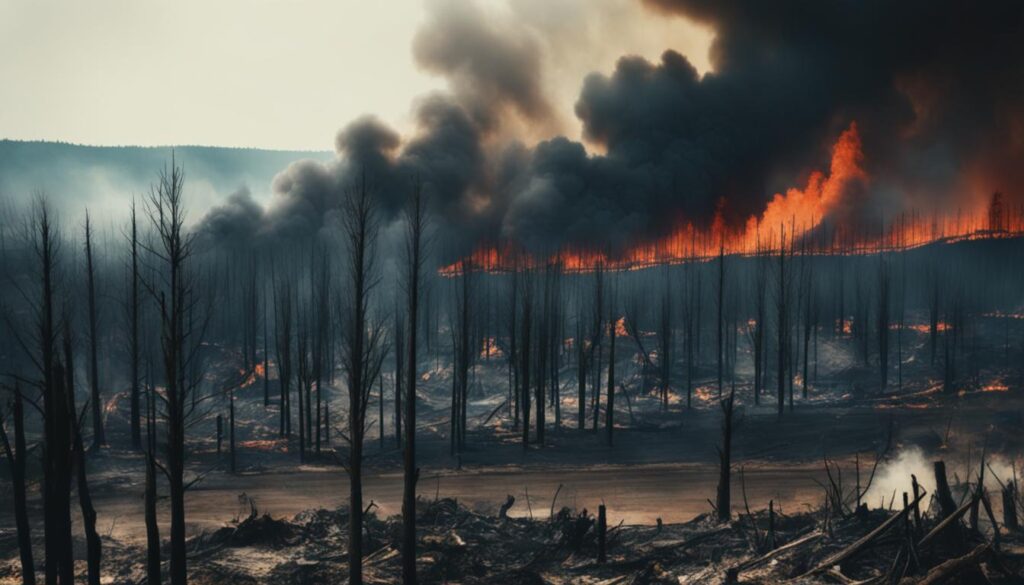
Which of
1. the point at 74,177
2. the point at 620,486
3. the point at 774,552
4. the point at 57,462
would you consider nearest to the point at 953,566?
the point at 774,552

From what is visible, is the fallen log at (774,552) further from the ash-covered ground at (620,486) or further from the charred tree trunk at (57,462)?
the charred tree trunk at (57,462)

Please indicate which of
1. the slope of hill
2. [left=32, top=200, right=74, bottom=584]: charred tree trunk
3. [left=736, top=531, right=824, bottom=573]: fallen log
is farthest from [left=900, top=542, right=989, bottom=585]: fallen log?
the slope of hill

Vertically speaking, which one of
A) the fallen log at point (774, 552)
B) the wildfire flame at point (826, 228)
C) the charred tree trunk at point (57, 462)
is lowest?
the fallen log at point (774, 552)

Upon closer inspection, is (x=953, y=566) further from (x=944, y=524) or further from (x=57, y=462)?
(x=57, y=462)

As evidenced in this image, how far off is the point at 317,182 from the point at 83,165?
462 feet

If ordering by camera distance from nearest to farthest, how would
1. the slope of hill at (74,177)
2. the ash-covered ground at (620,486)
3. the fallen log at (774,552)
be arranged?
the fallen log at (774,552), the ash-covered ground at (620,486), the slope of hill at (74,177)

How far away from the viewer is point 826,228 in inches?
3647

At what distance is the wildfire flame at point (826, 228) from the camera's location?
8694 cm

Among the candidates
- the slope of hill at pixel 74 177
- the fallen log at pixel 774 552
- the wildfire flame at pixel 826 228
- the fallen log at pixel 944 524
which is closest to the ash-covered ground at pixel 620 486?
the fallen log at pixel 774 552

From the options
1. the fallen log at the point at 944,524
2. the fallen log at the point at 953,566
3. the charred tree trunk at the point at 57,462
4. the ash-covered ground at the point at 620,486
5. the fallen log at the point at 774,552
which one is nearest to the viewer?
the fallen log at the point at 953,566

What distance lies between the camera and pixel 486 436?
44.7 metres

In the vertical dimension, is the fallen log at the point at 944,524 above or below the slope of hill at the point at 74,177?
below

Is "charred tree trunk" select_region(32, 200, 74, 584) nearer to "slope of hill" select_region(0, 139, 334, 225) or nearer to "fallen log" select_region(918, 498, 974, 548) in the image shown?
"fallen log" select_region(918, 498, 974, 548)

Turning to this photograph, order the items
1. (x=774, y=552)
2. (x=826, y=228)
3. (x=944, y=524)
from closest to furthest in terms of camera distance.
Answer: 1. (x=944, y=524)
2. (x=774, y=552)
3. (x=826, y=228)
